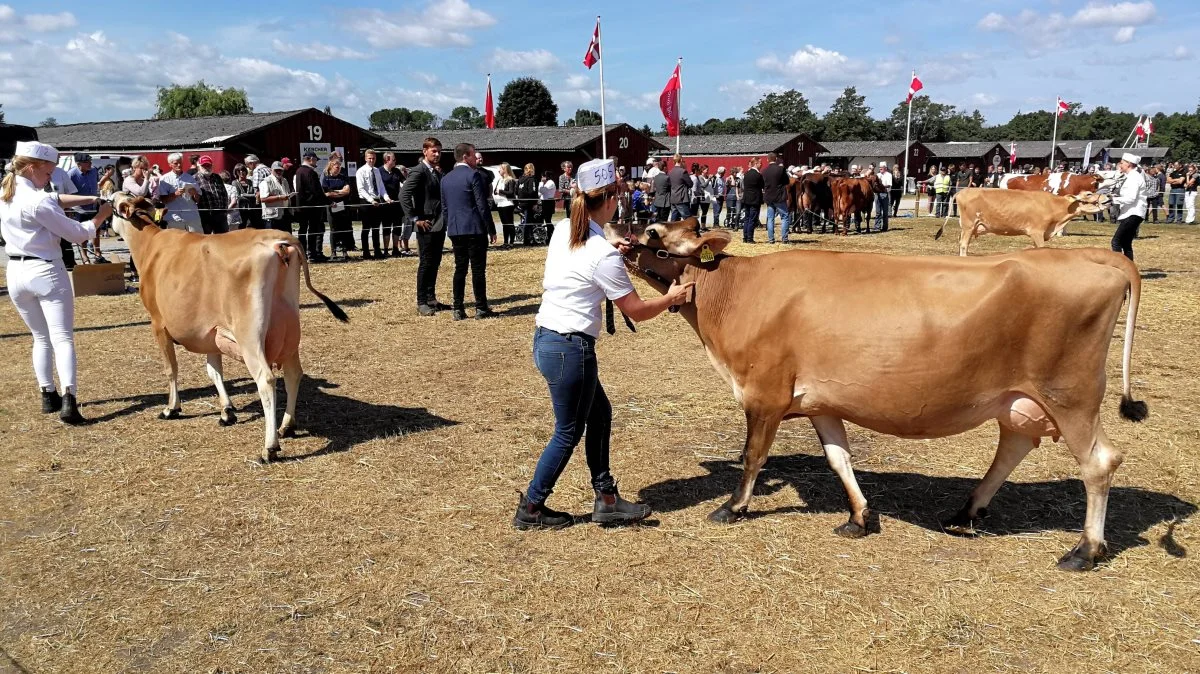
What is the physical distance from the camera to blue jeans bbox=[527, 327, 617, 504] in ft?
14.4

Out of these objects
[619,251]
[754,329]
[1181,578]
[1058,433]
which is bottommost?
[1181,578]

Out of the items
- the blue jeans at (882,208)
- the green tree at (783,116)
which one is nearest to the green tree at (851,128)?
the green tree at (783,116)

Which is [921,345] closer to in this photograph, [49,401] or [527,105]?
[49,401]

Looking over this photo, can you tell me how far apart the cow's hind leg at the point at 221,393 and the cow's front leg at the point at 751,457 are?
14.1 feet

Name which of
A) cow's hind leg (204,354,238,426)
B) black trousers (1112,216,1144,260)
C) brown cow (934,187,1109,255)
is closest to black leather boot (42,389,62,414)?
cow's hind leg (204,354,238,426)

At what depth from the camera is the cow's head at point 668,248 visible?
4910mm

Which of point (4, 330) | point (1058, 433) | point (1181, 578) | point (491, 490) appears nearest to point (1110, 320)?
point (1058, 433)

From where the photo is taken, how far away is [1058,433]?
446 cm

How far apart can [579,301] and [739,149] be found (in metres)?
53.4

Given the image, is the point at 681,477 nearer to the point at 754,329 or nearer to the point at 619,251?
the point at 754,329

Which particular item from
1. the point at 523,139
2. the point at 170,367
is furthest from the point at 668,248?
the point at 523,139

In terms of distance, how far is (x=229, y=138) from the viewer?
95.6ft

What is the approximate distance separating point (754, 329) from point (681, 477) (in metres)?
1.50

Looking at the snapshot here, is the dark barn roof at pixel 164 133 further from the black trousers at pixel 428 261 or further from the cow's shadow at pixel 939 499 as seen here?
the cow's shadow at pixel 939 499
